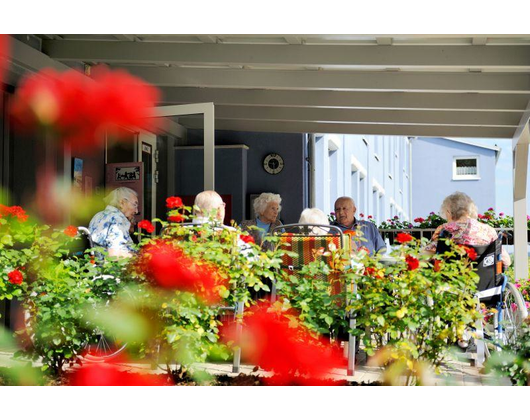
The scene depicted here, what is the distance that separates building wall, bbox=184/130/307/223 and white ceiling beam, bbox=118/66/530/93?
3403mm

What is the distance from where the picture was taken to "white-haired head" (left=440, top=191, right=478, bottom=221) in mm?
5242

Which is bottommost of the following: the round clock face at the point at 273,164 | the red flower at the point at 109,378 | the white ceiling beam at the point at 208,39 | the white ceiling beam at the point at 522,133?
the red flower at the point at 109,378

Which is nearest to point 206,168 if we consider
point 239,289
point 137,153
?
point 137,153

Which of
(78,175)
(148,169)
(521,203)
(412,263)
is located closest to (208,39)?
(78,175)

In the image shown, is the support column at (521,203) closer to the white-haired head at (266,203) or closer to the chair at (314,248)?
the white-haired head at (266,203)

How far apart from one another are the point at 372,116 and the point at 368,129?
880 millimetres

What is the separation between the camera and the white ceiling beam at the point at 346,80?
6586 millimetres

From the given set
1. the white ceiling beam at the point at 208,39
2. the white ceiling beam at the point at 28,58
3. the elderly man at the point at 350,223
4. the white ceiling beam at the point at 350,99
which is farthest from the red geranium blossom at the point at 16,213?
the white ceiling beam at the point at 350,99

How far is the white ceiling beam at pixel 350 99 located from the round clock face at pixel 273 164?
8.82ft

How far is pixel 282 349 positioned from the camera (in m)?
3.73
